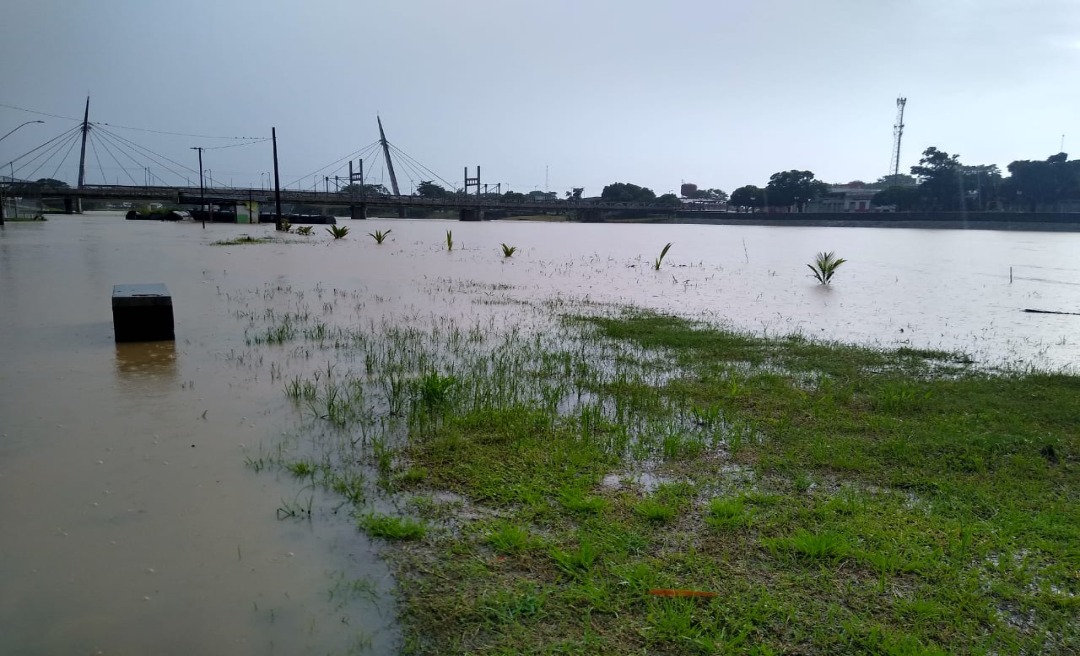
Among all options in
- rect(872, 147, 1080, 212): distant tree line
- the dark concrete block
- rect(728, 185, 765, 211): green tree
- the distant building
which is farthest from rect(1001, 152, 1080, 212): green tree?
the dark concrete block

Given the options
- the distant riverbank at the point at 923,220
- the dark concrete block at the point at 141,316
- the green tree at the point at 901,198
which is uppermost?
the green tree at the point at 901,198

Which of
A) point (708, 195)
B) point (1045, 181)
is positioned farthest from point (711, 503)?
point (708, 195)

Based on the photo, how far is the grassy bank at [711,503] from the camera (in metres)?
2.97

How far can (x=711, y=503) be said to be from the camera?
4117mm

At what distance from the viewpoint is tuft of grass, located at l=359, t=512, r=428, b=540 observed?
370cm

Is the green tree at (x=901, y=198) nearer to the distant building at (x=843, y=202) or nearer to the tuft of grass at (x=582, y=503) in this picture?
the distant building at (x=843, y=202)

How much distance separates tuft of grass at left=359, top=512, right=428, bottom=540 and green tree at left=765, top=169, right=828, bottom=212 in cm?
11754

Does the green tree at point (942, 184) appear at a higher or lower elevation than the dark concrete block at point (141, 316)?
higher

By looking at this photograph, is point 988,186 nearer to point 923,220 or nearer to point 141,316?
point 923,220

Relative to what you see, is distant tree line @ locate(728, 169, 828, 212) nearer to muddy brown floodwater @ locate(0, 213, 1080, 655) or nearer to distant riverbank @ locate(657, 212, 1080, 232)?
distant riverbank @ locate(657, 212, 1080, 232)

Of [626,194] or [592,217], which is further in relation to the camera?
[626,194]

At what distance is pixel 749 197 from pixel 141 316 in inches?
4698

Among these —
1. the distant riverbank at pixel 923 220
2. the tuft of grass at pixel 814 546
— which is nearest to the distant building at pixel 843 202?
the distant riverbank at pixel 923 220

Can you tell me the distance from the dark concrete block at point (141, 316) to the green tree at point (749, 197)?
385 ft
